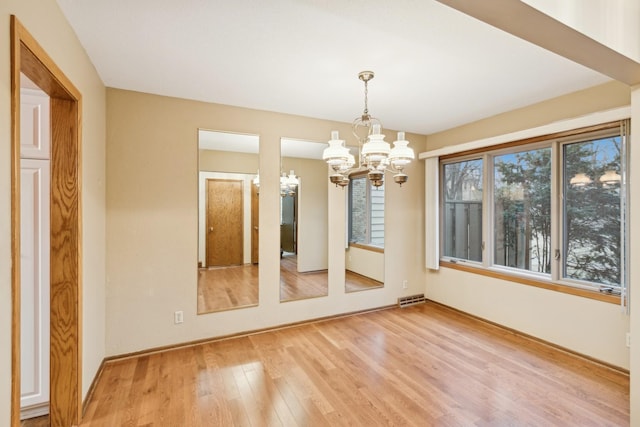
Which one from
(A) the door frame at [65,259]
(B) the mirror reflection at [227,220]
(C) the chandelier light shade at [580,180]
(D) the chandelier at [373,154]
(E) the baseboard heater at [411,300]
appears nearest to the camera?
(A) the door frame at [65,259]

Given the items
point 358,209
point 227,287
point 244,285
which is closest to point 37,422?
point 227,287

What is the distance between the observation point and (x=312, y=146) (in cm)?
380

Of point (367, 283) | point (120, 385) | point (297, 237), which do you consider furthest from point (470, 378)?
point (120, 385)

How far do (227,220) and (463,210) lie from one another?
3.10 metres

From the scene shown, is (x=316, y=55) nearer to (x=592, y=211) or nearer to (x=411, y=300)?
(x=592, y=211)

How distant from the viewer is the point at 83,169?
2.10m

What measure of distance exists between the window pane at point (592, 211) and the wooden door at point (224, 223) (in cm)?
341

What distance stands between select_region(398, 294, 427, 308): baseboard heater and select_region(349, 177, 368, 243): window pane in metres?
1.06

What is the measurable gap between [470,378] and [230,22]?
10.5ft

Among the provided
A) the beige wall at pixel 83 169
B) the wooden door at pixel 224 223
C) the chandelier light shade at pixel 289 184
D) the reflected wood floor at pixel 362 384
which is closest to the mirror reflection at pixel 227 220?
the wooden door at pixel 224 223

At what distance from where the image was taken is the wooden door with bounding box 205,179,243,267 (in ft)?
10.8

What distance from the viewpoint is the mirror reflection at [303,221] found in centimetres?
366

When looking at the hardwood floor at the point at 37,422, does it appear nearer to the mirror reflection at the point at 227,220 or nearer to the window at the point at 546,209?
the mirror reflection at the point at 227,220

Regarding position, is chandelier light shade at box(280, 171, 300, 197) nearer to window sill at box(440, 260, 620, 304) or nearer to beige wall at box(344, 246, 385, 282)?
beige wall at box(344, 246, 385, 282)
